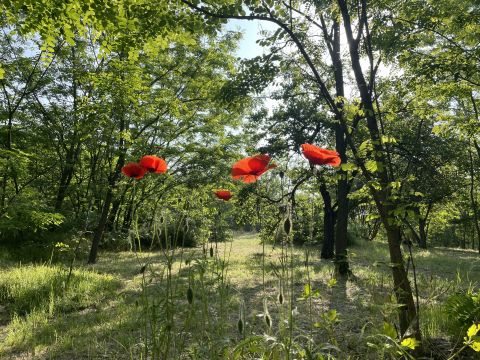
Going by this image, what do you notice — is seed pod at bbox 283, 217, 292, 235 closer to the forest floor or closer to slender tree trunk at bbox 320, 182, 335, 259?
the forest floor

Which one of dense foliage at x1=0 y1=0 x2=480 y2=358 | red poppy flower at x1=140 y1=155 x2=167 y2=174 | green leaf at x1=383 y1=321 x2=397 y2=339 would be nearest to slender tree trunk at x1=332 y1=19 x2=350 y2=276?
dense foliage at x1=0 y1=0 x2=480 y2=358

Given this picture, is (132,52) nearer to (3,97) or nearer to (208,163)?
(208,163)

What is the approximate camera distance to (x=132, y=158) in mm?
8984

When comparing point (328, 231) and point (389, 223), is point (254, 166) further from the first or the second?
Answer: point (328, 231)

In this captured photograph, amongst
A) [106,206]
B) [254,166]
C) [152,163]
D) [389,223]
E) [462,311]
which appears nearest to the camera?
[254,166]

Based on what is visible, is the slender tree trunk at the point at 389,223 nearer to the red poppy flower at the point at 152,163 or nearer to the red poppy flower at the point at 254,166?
the red poppy flower at the point at 254,166

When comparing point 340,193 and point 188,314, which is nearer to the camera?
point 188,314

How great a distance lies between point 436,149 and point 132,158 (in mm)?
10909

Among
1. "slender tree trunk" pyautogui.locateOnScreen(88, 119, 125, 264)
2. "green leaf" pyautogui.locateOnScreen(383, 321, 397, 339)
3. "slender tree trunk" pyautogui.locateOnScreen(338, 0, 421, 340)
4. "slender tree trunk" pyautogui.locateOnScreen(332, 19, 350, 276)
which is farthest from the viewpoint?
"slender tree trunk" pyautogui.locateOnScreen(88, 119, 125, 264)

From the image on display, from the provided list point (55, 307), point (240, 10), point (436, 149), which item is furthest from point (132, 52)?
point (436, 149)

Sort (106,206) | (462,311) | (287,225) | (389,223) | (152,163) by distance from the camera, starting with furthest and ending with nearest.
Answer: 1. (106,206)
2. (462,311)
3. (389,223)
4. (152,163)
5. (287,225)

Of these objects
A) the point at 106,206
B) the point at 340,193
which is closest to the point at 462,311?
the point at 340,193

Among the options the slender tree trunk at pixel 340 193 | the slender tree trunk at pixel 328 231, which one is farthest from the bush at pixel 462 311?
the slender tree trunk at pixel 328 231

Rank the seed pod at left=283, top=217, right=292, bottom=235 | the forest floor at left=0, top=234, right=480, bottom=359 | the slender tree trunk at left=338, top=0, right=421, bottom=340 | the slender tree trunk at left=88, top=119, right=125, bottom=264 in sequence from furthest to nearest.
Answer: the slender tree trunk at left=88, top=119, right=125, bottom=264 < the slender tree trunk at left=338, top=0, right=421, bottom=340 < the forest floor at left=0, top=234, right=480, bottom=359 < the seed pod at left=283, top=217, right=292, bottom=235
